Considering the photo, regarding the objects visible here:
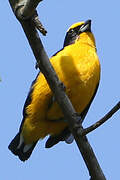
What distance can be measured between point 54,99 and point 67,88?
0.74 ft

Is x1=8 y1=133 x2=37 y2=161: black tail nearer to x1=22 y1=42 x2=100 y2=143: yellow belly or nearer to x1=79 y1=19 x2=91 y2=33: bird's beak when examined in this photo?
x1=22 y1=42 x2=100 y2=143: yellow belly

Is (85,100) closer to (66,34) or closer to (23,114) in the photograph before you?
(23,114)

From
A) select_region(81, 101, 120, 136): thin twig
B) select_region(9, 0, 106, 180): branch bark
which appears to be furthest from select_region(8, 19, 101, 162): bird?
select_region(81, 101, 120, 136): thin twig

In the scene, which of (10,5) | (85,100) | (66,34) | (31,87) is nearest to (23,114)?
(31,87)

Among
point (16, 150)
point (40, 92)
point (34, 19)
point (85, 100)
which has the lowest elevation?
point (16, 150)

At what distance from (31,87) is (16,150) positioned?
109 cm

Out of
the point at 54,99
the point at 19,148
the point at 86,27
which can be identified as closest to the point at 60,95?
the point at 54,99

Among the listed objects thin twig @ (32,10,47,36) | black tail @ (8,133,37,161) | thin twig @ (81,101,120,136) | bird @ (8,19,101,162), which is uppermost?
thin twig @ (32,10,47,36)

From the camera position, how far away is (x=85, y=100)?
19.6 feet

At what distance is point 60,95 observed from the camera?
173 inches

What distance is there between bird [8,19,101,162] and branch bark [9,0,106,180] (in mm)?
1216

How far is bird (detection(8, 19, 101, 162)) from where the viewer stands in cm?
574

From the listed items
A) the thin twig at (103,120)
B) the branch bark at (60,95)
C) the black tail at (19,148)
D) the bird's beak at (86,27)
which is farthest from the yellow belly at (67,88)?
the thin twig at (103,120)

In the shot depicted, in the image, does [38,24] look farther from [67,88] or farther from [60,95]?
[67,88]
